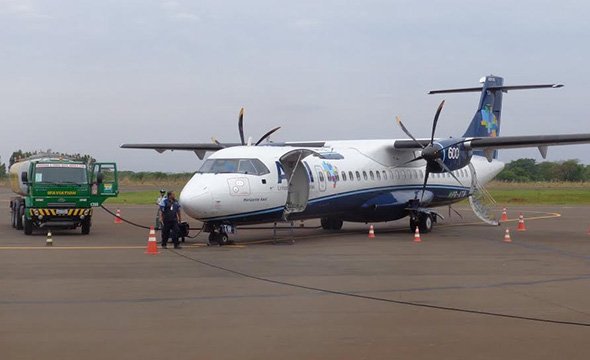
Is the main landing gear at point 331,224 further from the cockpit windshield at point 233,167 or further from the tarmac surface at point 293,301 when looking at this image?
the cockpit windshield at point 233,167

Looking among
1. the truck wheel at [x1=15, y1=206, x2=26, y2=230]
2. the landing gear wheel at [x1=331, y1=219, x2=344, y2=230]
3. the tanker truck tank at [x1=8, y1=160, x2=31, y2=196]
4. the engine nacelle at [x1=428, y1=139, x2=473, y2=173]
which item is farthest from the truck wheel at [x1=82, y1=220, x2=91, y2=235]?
the engine nacelle at [x1=428, y1=139, x2=473, y2=173]

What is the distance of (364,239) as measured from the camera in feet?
74.2

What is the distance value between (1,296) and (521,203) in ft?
142

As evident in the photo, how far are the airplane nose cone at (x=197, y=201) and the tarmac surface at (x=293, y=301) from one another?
97cm

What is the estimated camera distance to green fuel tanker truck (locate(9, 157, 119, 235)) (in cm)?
2280

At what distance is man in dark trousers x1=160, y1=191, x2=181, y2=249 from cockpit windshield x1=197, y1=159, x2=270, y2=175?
4.53 ft

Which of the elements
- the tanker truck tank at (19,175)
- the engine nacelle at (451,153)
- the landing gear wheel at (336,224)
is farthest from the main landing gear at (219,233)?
the tanker truck tank at (19,175)

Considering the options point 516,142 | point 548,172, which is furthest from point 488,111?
point 548,172

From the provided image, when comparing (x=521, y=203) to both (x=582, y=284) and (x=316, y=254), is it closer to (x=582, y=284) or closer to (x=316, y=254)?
(x=316, y=254)

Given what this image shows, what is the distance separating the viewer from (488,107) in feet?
98.7

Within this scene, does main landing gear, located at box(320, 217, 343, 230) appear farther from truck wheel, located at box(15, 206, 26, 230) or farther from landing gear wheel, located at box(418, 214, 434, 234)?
truck wheel, located at box(15, 206, 26, 230)

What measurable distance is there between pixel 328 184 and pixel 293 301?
1210cm

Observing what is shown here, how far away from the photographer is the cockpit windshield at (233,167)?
65.7 ft

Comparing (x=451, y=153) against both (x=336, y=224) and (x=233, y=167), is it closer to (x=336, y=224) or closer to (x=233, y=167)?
(x=336, y=224)
